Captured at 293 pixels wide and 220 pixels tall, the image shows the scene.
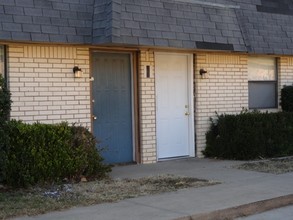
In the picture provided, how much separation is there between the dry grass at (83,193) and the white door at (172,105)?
214 centimetres

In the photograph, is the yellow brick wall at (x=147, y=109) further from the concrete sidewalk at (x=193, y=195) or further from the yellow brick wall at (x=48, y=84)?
the yellow brick wall at (x=48, y=84)

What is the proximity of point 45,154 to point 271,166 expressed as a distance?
16.1 feet

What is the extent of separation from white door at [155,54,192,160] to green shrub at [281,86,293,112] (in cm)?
286

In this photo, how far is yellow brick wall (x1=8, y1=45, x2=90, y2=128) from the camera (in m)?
9.94

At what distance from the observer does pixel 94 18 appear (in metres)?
10.6

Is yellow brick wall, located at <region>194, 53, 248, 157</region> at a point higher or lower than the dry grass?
higher

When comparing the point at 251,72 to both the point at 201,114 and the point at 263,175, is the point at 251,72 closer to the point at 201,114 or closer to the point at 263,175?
the point at 201,114

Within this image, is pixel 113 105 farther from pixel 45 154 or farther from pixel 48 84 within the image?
pixel 45 154

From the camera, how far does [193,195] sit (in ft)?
→ 27.7

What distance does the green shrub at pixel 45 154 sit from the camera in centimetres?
877

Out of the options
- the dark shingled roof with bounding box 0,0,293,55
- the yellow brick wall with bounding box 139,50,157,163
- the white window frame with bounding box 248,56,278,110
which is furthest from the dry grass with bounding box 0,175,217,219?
the white window frame with bounding box 248,56,278,110

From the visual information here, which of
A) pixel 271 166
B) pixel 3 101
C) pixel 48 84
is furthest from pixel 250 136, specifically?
pixel 3 101

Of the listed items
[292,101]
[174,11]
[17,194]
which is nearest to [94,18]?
[174,11]

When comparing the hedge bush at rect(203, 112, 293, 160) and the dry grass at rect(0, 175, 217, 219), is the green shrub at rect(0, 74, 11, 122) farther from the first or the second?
the hedge bush at rect(203, 112, 293, 160)
